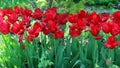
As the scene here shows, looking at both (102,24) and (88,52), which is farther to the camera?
(88,52)

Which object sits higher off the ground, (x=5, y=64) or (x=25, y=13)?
(x=25, y=13)

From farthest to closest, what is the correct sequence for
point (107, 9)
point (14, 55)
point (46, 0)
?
point (107, 9) < point (46, 0) < point (14, 55)

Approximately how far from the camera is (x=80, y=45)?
Answer: 355 centimetres

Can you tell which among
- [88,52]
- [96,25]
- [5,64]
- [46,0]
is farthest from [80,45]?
[46,0]

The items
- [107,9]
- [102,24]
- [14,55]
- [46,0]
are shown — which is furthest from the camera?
[107,9]

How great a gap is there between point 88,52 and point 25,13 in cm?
82

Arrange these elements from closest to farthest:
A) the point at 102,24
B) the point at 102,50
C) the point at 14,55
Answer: the point at 102,24
the point at 102,50
the point at 14,55

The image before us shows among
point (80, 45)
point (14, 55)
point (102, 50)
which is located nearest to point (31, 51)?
point (14, 55)

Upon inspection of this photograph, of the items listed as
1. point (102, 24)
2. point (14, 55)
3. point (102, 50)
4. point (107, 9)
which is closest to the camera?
point (102, 24)

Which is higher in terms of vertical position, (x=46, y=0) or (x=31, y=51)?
(x=46, y=0)

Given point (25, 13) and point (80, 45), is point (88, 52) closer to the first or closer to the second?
point (80, 45)

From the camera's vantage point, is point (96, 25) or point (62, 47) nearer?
point (96, 25)

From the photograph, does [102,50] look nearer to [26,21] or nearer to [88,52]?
[88,52]

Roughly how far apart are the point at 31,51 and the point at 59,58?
0.32 meters
